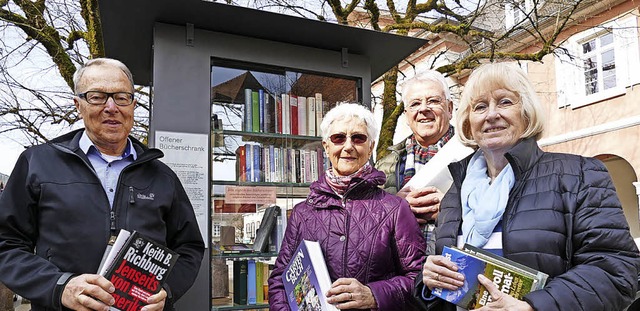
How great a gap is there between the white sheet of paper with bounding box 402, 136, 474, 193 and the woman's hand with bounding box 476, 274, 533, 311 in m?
0.98

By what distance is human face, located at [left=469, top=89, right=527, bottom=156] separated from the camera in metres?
1.95

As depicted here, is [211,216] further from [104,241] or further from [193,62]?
[104,241]

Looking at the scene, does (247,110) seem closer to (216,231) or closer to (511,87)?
(216,231)

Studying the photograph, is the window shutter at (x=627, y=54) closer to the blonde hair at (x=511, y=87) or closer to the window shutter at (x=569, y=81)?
the window shutter at (x=569, y=81)

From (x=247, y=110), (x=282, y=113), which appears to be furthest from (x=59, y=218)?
(x=282, y=113)

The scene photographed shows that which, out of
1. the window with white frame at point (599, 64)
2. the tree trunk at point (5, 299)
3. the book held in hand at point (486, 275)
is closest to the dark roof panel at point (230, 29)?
the book held in hand at point (486, 275)

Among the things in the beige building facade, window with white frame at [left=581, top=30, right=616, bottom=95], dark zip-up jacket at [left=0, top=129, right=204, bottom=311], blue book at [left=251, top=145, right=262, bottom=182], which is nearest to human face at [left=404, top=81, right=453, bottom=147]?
dark zip-up jacket at [left=0, top=129, right=204, bottom=311]

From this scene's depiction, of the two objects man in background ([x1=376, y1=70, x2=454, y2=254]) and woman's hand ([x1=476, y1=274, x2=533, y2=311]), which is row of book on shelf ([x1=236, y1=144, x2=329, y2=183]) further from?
woman's hand ([x1=476, y1=274, x2=533, y2=311])

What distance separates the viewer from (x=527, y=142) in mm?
1923

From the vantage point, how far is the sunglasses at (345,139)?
2615 mm

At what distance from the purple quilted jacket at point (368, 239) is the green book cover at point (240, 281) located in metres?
1.67

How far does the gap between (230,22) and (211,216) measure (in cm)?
147

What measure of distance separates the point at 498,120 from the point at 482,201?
31 cm

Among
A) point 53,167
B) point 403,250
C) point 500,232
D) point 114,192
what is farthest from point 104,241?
point 500,232
